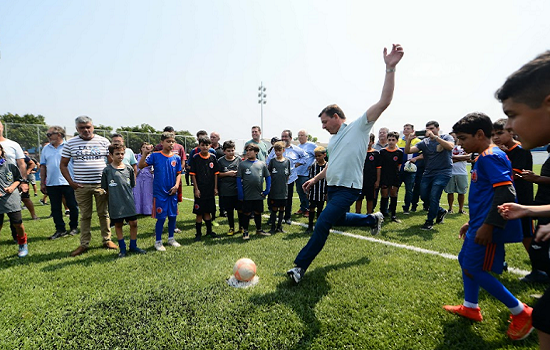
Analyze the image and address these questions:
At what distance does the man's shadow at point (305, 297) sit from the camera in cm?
252

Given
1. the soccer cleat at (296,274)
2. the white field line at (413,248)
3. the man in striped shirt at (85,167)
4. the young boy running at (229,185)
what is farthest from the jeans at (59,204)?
the white field line at (413,248)

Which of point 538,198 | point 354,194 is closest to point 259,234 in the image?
point 354,194

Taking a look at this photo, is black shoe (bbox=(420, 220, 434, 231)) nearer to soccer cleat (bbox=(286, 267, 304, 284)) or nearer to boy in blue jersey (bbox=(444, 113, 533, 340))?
boy in blue jersey (bbox=(444, 113, 533, 340))

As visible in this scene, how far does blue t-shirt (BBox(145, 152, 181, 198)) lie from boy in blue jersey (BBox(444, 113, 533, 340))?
14.5ft

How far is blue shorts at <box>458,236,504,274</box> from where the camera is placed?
7.84 ft

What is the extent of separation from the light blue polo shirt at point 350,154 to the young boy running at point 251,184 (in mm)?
2636

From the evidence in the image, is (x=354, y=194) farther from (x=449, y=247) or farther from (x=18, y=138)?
(x=18, y=138)

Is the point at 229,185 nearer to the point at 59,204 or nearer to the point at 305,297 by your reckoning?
the point at 305,297

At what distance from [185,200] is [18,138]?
13.7 m

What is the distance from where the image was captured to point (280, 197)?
20.7 ft

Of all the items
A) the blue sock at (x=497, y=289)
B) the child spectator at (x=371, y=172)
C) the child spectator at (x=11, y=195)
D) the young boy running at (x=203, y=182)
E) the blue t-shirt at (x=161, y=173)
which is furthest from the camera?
the child spectator at (x=371, y=172)

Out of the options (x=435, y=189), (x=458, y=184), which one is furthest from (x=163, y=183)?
(x=458, y=184)

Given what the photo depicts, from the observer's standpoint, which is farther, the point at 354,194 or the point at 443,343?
the point at 354,194

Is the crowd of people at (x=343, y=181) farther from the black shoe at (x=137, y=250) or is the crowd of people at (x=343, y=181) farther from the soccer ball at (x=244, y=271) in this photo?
the soccer ball at (x=244, y=271)
